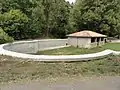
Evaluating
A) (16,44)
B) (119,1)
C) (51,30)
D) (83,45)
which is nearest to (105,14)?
(119,1)

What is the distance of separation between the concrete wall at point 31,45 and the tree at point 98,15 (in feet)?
26.9

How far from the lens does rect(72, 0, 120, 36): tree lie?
31922 millimetres

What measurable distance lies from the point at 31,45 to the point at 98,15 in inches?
614

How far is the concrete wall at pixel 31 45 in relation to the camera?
16906 mm

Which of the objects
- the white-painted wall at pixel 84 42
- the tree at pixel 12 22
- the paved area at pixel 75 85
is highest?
the tree at pixel 12 22

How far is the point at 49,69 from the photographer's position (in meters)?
9.55

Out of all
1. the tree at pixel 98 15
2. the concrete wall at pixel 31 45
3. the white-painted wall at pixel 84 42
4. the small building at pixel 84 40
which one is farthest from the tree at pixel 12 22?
the tree at pixel 98 15

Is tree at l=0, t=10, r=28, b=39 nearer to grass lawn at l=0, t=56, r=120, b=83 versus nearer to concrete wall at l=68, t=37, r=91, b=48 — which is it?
concrete wall at l=68, t=37, r=91, b=48

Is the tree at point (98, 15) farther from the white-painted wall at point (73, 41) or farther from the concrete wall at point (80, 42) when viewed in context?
the concrete wall at point (80, 42)

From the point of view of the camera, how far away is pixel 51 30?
104ft

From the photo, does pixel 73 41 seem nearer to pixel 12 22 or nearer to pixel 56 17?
pixel 56 17

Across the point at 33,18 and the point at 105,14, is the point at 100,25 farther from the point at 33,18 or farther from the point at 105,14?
the point at 33,18

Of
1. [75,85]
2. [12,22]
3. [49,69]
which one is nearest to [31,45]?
[12,22]

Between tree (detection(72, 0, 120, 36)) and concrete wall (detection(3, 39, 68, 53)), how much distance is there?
819 cm
